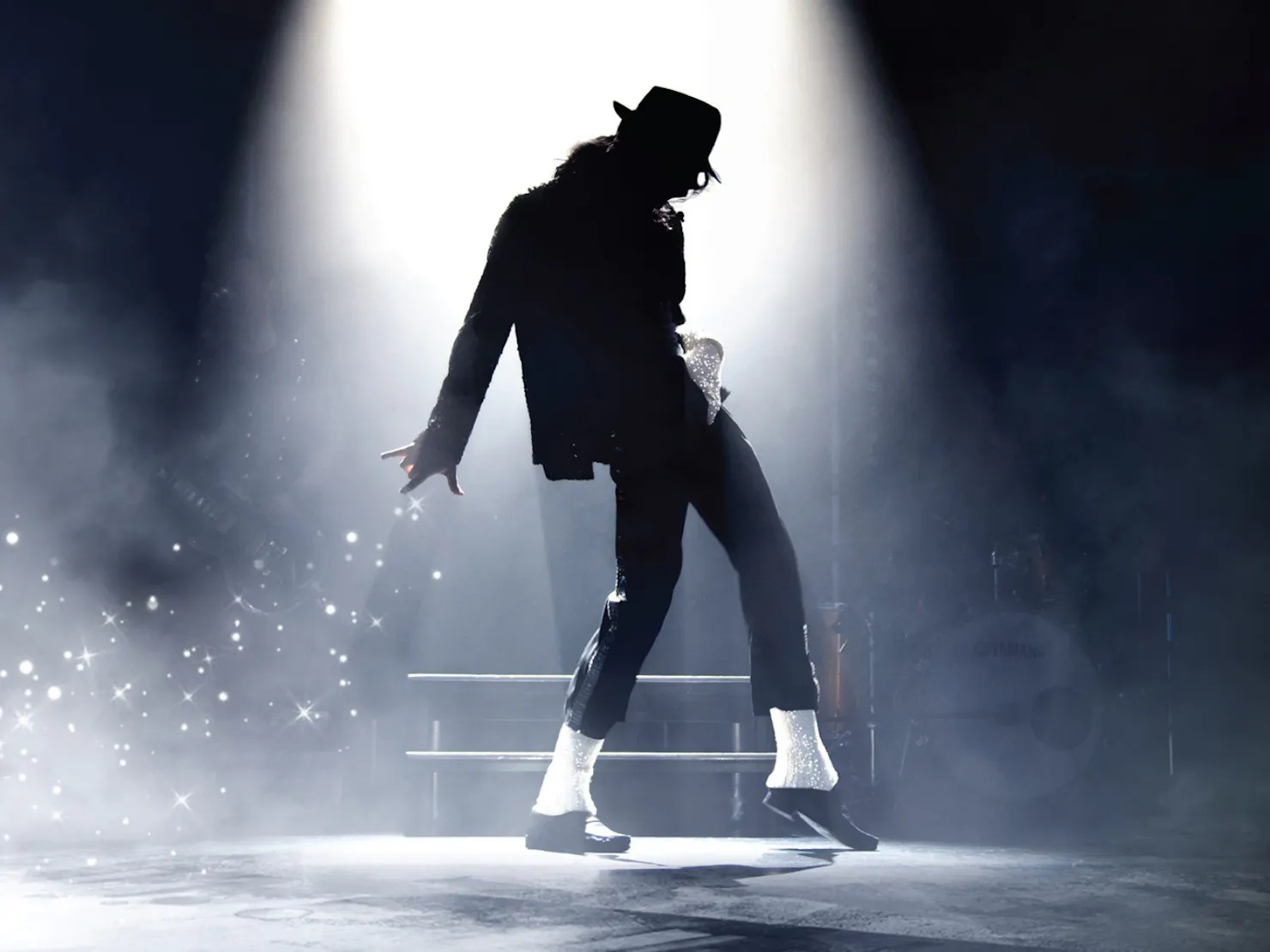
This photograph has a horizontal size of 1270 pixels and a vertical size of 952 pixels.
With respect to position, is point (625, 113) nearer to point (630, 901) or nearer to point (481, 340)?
point (481, 340)

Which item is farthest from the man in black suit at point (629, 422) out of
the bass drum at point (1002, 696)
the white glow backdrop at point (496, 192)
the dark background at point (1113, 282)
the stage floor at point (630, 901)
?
the dark background at point (1113, 282)

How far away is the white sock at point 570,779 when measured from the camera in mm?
2723

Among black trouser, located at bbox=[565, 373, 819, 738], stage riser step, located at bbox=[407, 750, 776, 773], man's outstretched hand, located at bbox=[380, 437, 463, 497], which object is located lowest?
stage riser step, located at bbox=[407, 750, 776, 773]

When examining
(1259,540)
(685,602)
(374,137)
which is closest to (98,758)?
(685,602)

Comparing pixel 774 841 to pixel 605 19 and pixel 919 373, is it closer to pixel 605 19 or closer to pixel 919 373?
pixel 919 373

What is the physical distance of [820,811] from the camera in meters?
2.71

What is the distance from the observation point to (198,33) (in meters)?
3.93

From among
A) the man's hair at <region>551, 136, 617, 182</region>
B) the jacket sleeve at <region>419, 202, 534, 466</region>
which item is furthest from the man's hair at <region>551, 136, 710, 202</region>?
the jacket sleeve at <region>419, 202, 534, 466</region>

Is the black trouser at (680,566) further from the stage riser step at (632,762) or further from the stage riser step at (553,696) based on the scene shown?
the stage riser step at (553,696)

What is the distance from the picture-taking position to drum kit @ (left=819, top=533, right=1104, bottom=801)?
13.3ft

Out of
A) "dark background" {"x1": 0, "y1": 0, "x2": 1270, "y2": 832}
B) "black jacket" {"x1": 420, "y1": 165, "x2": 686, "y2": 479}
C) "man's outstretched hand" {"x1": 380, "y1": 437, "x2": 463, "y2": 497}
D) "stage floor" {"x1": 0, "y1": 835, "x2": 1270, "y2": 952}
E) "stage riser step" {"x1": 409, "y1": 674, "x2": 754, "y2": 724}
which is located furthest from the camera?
"dark background" {"x1": 0, "y1": 0, "x2": 1270, "y2": 832}

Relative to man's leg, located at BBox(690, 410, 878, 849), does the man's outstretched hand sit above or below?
above

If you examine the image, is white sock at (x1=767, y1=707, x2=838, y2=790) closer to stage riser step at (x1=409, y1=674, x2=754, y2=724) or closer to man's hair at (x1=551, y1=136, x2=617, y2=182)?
stage riser step at (x1=409, y1=674, x2=754, y2=724)

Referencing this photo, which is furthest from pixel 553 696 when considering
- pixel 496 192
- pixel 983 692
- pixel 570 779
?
pixel 496 192
